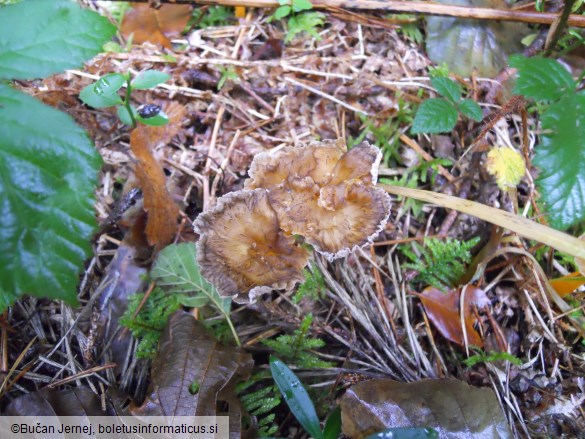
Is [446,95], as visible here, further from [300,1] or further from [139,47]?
[139,47]

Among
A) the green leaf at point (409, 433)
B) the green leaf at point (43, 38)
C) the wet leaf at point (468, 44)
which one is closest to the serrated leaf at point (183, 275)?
the green leaf at point (409, 433)

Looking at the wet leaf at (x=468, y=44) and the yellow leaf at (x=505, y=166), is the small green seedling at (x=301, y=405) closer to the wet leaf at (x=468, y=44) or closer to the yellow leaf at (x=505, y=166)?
the yellow leaf at (x=505, y=166)

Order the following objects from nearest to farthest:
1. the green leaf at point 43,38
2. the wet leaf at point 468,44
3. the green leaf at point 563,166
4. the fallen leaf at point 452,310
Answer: the green leaf at point 43,38 → the green leaf at point 563,166 → the fallen leaf at point 452,310 → the wet leaf at point 468,44

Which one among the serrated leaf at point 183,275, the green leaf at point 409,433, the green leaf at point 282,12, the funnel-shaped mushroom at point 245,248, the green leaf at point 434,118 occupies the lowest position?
the green leaf at point 409,433

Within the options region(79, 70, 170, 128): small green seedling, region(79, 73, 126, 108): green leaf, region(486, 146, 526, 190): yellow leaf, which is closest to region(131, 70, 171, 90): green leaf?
region(79, 70, 170, 128): small green seedling

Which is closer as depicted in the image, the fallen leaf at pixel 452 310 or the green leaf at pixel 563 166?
the green leaf at pixel 563 166
